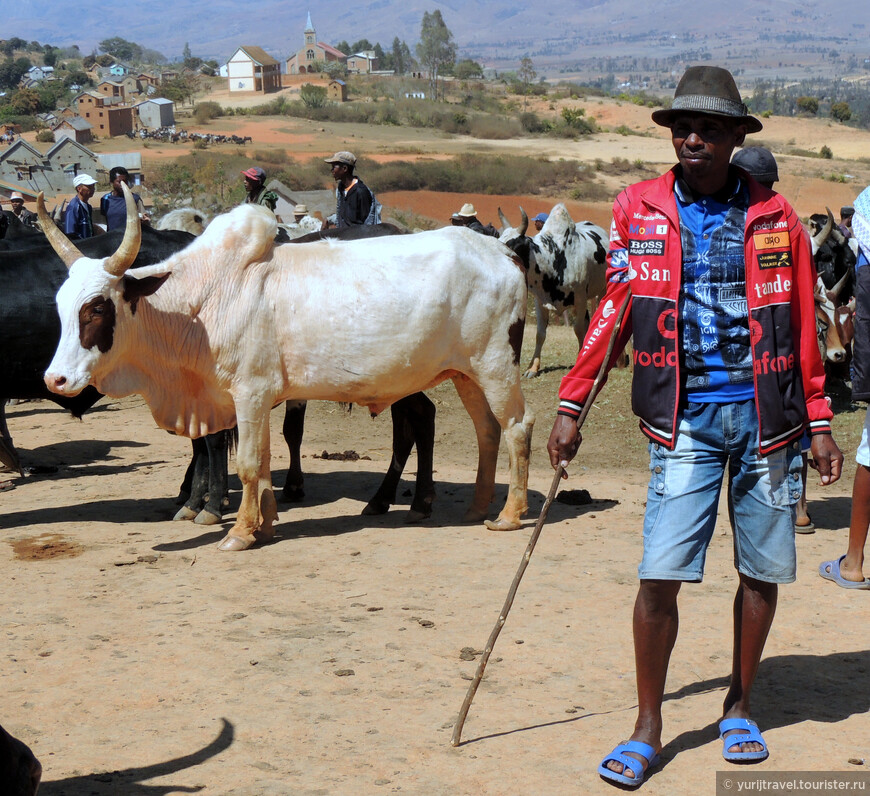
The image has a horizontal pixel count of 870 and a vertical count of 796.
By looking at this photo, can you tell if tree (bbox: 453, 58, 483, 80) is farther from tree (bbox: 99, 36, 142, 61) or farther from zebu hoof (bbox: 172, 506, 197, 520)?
zebu hoof (bbox: 172, 506, 197, 520)

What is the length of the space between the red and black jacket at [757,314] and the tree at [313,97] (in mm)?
81150

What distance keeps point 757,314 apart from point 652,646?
121 centimetres

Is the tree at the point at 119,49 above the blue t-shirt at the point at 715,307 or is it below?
above

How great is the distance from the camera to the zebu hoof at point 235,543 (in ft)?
23.2

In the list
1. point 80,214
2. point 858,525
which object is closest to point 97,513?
point 858,525

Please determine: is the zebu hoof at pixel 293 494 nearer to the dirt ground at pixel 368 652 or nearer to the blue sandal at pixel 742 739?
the dirt ground at pixel 368 652

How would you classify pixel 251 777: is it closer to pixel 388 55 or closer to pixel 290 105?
pixel 290 105

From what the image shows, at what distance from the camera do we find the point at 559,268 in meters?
13.9

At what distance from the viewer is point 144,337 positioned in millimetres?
7066

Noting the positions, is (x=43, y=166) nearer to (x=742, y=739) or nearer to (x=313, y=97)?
(x=313, y=97)

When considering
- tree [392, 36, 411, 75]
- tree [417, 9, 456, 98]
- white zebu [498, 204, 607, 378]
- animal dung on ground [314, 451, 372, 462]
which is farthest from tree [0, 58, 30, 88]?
animal dung on ground [314, 451, 372, 462]

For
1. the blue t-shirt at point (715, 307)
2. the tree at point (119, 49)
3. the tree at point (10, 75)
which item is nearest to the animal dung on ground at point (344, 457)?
the blue t-shirt at point (715, 307)

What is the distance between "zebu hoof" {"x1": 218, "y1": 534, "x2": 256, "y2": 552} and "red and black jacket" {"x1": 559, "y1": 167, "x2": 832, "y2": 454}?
374 cm

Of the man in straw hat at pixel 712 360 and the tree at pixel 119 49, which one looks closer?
the man in straw hat at pixel 712 360
